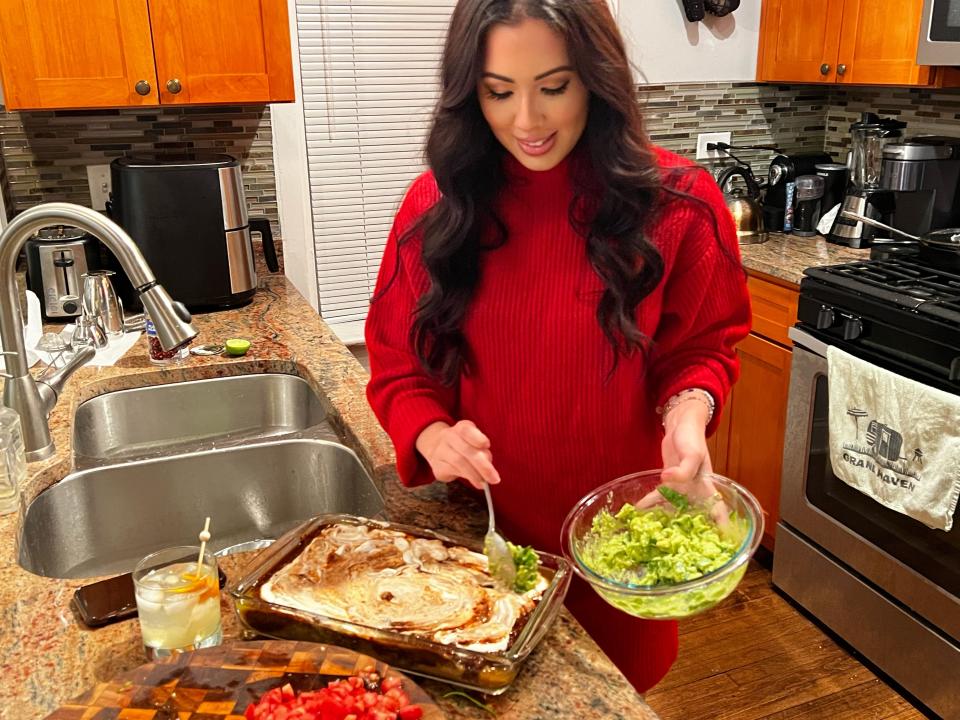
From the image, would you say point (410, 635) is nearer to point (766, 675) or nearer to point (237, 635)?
point (237, 635)


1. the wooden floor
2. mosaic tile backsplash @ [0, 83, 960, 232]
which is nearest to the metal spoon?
the wooden floor

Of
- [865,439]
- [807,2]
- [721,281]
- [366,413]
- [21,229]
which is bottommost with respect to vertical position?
[865,439]

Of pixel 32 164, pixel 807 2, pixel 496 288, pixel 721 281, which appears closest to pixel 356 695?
pixel 496 288

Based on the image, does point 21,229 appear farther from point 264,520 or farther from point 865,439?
point 865,439

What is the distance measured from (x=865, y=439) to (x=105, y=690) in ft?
6.29

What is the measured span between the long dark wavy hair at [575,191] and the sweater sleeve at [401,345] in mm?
25

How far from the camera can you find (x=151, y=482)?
1652mm

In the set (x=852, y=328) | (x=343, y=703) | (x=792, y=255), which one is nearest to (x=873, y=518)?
(x=852, y=328)

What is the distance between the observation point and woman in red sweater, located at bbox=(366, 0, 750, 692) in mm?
1107

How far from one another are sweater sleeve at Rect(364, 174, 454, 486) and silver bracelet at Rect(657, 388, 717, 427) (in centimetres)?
31

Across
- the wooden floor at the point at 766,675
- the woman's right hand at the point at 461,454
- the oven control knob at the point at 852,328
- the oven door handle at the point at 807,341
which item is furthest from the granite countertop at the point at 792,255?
the woman's right hand at the point at 461,454

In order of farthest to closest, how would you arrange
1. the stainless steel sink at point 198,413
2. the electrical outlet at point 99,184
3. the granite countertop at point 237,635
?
1. the electrical outlet at point 99,184
2. the stainless steel sink at point 198,413
3. the granite countertop at point 237,635

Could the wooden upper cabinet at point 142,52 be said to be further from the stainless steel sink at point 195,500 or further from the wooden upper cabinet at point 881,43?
the wooden upper cabinet at point 881,43

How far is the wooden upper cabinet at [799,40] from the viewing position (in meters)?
2.91
